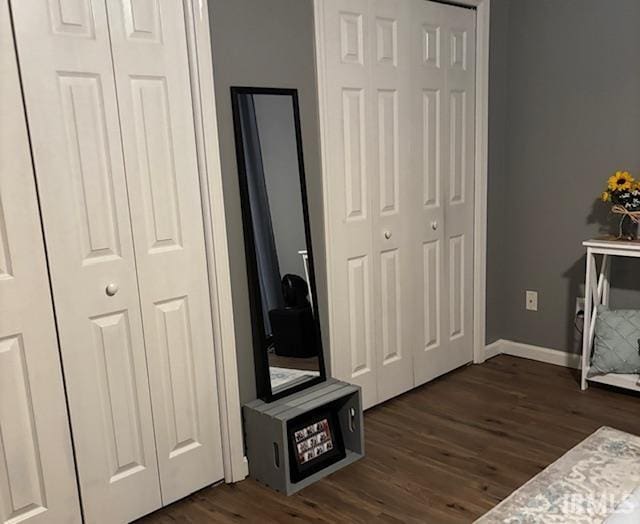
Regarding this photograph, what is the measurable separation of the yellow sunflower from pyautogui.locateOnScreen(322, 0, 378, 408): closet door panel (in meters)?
1.14


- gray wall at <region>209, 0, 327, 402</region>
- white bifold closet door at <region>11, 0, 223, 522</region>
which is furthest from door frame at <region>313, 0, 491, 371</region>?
white bifold closet door at <region>11, 0, 223, 522</region>

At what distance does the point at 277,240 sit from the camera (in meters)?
2.59

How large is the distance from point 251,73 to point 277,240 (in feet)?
2.26

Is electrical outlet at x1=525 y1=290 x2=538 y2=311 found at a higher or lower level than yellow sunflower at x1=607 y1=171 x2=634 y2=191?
lower

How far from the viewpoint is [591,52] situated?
332 centimetres

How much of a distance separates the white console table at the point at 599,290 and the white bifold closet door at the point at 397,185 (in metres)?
0.69

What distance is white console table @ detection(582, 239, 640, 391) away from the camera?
121 inches

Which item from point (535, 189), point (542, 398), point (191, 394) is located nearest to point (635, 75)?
point (535, 189)

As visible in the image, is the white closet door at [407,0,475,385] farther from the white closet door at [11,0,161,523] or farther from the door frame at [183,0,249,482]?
the white closet door at [11,0,161,523]

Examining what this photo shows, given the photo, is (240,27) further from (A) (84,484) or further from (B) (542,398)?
(B) (542,398)

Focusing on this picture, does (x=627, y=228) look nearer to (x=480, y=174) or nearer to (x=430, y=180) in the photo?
(x=480, y=174)

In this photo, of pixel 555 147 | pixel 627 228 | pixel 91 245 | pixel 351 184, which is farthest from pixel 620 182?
pixel 91 245

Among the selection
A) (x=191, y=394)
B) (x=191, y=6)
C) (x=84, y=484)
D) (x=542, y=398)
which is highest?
(x=191, y=6)

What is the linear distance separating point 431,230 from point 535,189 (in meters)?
0.79
